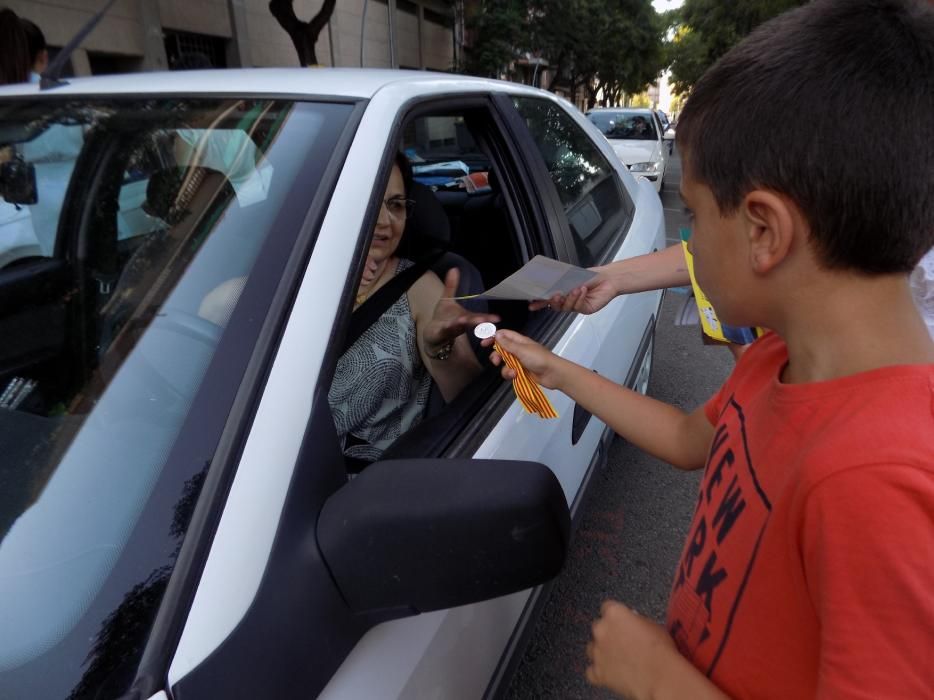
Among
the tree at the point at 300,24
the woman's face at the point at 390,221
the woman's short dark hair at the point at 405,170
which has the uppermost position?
the tree at the point at 300,24

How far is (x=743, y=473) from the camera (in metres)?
0.78

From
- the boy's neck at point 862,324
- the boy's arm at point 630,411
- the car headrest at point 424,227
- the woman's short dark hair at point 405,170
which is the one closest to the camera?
the boy's neck at point 862,324

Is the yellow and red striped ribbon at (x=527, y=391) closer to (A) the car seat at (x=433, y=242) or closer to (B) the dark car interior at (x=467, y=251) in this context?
(B) the dark car interior at (x=467, y=251)

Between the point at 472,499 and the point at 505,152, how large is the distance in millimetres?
1410

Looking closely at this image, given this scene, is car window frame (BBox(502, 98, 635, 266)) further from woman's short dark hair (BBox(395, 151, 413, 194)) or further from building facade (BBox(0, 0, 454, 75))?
building facade (BBox(0, 0, 454, 75))

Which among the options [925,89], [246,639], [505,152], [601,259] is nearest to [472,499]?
[246,639]

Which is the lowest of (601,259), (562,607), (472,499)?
(562,607)

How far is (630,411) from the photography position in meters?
1.19

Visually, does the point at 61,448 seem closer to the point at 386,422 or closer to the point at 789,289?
the point at 386,422

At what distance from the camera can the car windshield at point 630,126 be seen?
440 inches

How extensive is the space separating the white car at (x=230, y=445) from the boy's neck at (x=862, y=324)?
1.23 ft

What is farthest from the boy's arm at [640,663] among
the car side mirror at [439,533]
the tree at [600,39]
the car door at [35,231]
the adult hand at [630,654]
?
the tree at [600,39]

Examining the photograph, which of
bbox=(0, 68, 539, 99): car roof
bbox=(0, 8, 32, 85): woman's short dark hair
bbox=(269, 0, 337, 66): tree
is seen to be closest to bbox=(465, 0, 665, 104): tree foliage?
bbox=(269, 0, 337, 66): tree

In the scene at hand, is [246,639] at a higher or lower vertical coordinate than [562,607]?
higher
